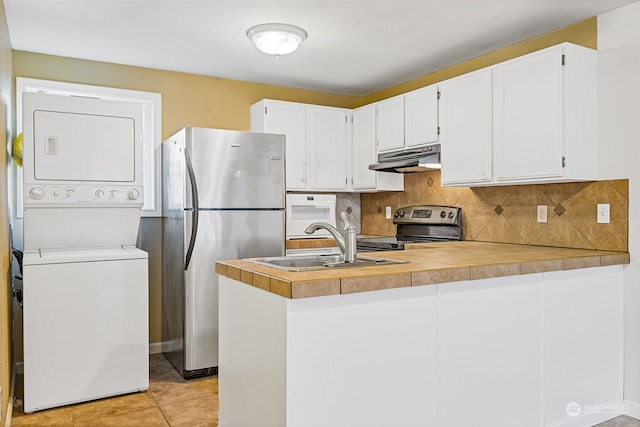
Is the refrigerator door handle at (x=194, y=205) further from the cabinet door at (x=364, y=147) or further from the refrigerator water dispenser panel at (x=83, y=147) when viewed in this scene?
A: the cabinet door at (x=364, y=147)

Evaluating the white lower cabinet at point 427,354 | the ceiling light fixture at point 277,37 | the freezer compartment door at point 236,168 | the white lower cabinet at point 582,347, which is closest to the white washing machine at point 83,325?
the freezer compartment door at point 236,168

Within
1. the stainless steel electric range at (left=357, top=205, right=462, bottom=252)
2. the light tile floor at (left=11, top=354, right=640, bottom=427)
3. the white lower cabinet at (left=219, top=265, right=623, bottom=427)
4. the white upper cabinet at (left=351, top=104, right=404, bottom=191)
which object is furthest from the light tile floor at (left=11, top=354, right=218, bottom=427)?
the white upper cabinet at (left=351, top=104, right=404, bottom=191)

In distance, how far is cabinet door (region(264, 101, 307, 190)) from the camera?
167 inches

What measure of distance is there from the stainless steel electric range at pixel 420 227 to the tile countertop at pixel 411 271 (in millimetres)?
1164

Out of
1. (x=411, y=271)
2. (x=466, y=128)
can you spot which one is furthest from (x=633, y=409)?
(x=466, y=128)

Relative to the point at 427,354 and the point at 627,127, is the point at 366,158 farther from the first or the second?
the point at 427,354

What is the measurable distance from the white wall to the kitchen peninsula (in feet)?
0.44

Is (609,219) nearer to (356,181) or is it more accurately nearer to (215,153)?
(356,181)

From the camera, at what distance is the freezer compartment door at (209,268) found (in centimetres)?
338

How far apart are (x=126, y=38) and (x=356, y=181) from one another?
2290 mm

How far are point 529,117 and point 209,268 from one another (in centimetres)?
235

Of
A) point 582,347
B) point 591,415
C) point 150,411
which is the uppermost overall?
point 582,347

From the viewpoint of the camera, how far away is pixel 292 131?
4297 millimetres

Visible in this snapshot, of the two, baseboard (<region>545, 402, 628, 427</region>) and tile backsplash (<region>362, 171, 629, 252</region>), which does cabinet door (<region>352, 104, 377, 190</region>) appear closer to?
tile backsplash (<region>362, 171, 629, 252</region>)
